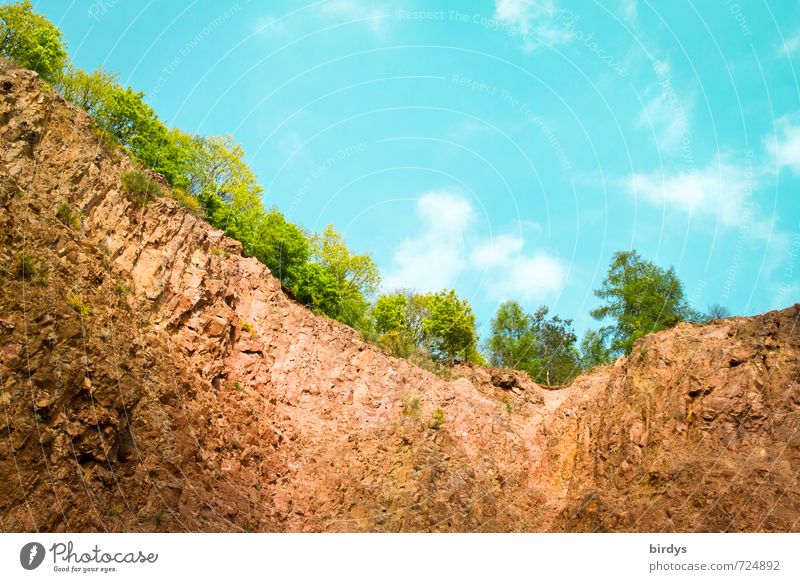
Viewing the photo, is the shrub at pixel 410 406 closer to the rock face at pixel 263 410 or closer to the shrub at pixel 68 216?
the rock face at pixel 263 410

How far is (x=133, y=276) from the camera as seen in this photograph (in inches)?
968

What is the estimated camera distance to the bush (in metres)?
26.4

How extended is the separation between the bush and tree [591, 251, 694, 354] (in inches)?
1401

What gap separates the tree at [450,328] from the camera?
168 ft

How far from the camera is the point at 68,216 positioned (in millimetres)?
22438

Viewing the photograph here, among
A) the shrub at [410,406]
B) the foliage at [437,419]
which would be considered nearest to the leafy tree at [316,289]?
the shrub at [410,406]

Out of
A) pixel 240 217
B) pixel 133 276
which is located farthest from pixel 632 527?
pixel 240 217

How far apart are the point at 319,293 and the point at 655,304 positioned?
26886 mm

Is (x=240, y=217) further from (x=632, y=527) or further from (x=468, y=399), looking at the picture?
(x=632, y=527)

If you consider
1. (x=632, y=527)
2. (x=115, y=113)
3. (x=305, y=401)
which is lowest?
(x=632, y=527)

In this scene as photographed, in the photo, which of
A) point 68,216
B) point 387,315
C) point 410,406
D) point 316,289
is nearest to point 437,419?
point 410,406

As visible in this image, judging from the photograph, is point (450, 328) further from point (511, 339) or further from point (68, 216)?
point (68, 216)

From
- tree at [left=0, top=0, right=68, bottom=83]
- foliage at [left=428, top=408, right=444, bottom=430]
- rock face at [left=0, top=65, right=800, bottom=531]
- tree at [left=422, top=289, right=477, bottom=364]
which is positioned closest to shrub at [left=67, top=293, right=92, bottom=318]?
rock face at [left=0, top=65, right=800, bottom=531]
